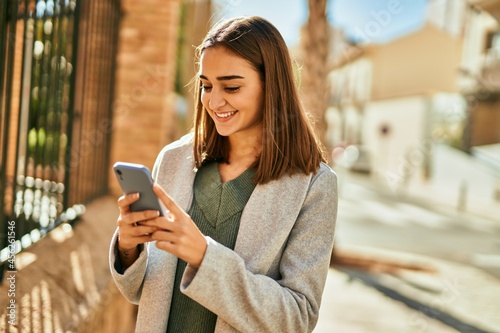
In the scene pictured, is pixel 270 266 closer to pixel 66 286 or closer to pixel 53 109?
pixel 66 286

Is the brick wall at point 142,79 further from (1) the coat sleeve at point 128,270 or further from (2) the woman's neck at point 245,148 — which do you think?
(1) the coat sleeve at point 128,270

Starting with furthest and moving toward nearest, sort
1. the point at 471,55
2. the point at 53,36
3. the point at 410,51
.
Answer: the point at 410,51, the point at 471,55, the point at 53,36

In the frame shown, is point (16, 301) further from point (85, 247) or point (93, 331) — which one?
point (85, 247)

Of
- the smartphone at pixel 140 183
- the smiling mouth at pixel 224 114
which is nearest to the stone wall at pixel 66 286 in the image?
the smartphone at pixel 140 183

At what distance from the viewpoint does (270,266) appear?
1771 millimetres

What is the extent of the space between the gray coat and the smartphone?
0.25 meters

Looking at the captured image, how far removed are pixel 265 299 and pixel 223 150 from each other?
570 mm

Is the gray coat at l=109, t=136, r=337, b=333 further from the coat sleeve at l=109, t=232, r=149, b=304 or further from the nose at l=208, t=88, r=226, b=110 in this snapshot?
the nose at l=208, t=88, r=226, b=110

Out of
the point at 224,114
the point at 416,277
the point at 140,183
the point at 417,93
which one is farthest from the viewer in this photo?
the point at 417,93

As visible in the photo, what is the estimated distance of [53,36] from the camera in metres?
3.36

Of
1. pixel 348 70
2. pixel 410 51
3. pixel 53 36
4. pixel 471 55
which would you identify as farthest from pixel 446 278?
pixel 348 70

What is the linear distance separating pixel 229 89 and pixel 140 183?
0.48m

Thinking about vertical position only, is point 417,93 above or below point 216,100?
above

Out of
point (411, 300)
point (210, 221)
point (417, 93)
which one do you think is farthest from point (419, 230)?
point (417, 93)
